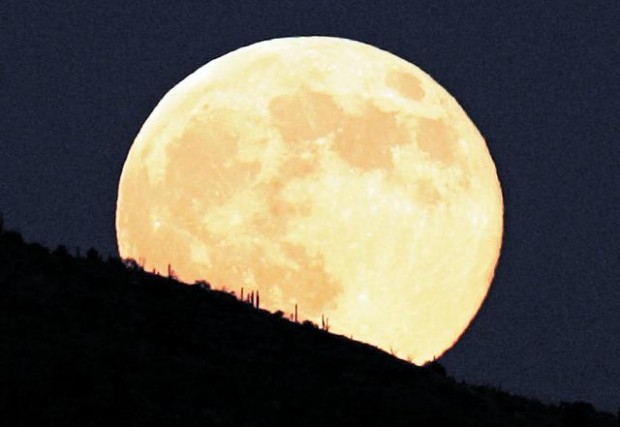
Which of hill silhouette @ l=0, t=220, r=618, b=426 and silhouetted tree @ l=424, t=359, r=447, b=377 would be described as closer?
hill silhouette @ l=0, t=220, r=618, b=426

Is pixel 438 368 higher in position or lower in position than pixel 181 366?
higher

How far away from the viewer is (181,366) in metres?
23.1

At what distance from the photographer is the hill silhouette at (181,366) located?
20250mm

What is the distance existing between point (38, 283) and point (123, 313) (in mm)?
1657

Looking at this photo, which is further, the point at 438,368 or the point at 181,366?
the point at 438,368

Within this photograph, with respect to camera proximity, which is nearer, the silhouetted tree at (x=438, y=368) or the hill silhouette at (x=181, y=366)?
the hill silhouette at (x=181, y=366)

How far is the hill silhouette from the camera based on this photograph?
20250 millimetres

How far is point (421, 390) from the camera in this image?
27.0 m

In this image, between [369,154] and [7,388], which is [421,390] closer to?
[7,388]

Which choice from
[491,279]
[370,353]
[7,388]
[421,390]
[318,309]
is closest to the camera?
[7,388]

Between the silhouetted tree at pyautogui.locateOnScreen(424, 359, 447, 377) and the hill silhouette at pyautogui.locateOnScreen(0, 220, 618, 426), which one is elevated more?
the silhouetted tree at pyautogui.locateOnScreen(424, 359, 447, 377)

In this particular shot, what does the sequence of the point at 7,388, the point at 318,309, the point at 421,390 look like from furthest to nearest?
the point at 318,309 → the point at 421,390 → the point at 7,388

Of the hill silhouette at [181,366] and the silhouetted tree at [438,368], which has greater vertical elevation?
the silhouetted tree at [438,368]

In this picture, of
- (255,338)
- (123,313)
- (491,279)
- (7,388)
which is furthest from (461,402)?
(491,279)
